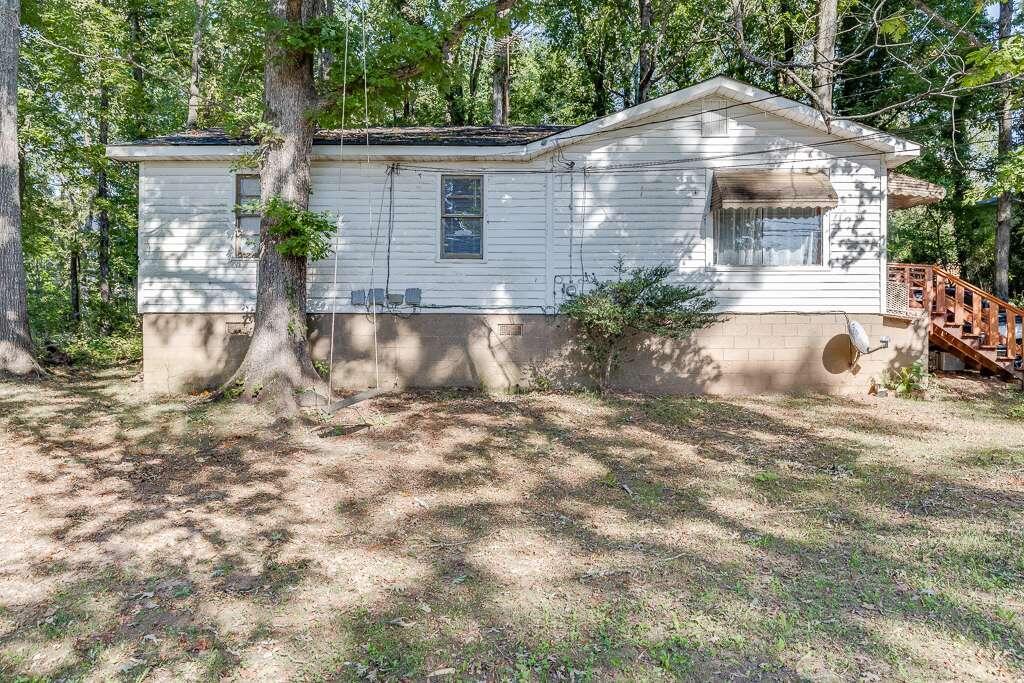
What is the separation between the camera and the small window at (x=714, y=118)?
903 centimetres

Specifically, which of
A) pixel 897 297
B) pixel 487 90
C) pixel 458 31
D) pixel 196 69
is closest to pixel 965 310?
pixel 897 297

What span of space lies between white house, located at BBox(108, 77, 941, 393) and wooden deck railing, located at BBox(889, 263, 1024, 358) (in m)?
1.02

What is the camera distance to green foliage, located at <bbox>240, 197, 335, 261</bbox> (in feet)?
24.4

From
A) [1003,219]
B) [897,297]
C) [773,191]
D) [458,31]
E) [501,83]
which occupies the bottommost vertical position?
[897,297]

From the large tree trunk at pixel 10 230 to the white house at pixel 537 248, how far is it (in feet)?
8.61

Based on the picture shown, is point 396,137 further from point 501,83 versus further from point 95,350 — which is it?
point 501,83

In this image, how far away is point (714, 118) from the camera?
9.06 meters

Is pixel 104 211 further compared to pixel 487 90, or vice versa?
pixel 487 90

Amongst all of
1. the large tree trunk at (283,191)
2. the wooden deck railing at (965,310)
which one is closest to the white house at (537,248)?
the wooden deck railing at (965,310)

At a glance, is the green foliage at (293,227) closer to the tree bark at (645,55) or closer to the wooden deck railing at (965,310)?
the wooden deck railing at (965,310)

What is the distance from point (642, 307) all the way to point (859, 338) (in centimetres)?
341

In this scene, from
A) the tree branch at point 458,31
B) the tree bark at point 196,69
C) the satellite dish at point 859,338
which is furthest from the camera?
the tree bark at point 196,69

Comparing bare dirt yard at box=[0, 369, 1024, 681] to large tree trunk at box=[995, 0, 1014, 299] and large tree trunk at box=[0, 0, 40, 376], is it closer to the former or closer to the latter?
large tree trunk at box=[0, 0, 40, 376]

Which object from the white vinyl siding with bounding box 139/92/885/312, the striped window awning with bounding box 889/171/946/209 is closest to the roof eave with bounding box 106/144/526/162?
the white vinyl siding with bounding box 139/92/885/312
